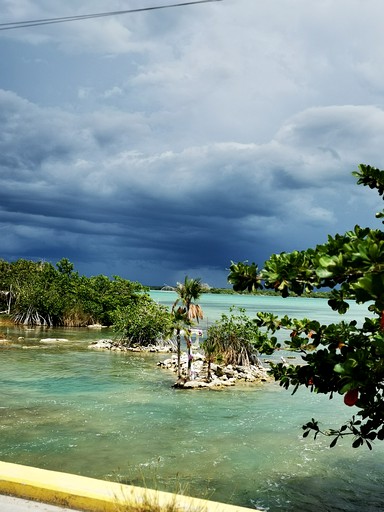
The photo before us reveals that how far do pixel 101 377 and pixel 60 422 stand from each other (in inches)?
300

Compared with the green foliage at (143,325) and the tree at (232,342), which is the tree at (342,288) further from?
the green foliage at (143,325)

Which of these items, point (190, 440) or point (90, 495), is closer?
point (90, 495)

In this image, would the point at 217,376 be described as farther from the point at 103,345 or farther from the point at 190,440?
the point at 103,345

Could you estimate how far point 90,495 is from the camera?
4.35 meters

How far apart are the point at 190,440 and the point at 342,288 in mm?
9002

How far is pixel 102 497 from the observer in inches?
170

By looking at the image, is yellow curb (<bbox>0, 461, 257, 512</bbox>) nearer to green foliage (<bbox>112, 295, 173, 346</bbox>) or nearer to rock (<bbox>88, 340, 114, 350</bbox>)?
green foliage (<bbox>112, 295, 173, 346</bbox>)

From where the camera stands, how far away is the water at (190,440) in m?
9.63

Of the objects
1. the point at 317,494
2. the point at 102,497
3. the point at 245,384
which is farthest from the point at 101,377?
the point at 102,497

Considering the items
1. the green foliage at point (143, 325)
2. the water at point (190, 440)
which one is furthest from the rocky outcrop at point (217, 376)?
the green foliage at point (143, 325)

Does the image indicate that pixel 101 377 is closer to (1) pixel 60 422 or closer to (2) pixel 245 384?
(2) pixel 245 384

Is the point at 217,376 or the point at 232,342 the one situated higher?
the point at 232,342

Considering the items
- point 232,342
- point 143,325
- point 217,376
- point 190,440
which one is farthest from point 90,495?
point 143,325

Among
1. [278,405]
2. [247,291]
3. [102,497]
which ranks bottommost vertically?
[278,405]
